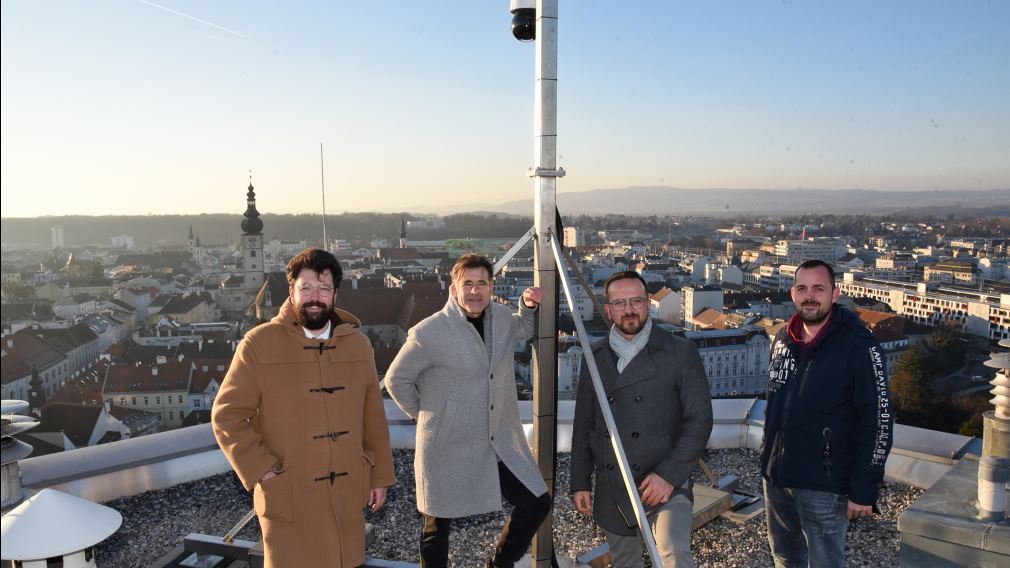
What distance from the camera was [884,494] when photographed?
4.31 m

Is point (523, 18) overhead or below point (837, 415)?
overhead

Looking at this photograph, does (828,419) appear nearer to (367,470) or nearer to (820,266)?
(820,266)

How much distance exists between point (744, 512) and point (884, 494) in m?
Answer: 1.02

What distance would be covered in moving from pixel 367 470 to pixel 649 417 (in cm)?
102

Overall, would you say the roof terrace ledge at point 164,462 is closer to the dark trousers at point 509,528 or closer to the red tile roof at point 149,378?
the dark trousers at point 509,528

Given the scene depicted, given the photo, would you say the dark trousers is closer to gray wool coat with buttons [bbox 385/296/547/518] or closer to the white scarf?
→ gray wool coat with buttons [bbox 385/296/547/518]

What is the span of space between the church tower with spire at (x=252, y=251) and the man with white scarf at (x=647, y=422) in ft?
160

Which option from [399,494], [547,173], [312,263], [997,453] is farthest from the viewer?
[399,494]

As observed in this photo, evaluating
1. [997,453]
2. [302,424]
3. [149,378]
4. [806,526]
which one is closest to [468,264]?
[302,424]

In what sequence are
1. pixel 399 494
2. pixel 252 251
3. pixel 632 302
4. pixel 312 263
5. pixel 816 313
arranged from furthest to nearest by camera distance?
pixel 252 251 → pixel 399 494 → pixel 816 313 → pixel 632 302 → pixel 312 263

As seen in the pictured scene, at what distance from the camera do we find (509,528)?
2.56 meters

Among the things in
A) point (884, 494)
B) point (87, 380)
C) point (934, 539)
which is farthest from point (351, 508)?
point (87, 380)

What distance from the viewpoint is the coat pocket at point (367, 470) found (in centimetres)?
242

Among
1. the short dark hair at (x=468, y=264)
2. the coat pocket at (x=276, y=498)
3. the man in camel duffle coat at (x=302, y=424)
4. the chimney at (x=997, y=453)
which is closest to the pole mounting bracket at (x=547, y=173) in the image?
the short dark hair at (x=468, y=264)
